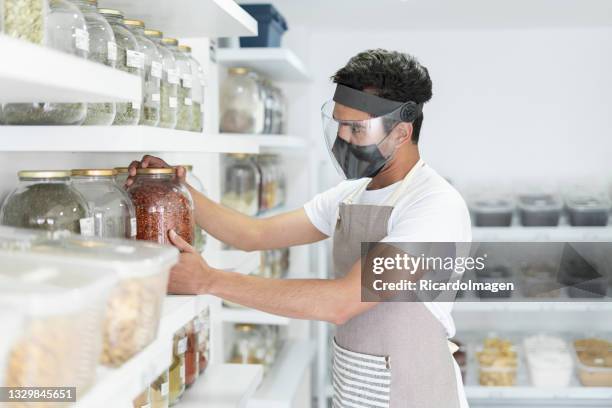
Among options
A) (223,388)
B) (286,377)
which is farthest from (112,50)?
(286,377)

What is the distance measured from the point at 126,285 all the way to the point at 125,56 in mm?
588

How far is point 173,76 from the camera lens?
1.49 meters

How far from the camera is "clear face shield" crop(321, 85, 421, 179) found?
190cm

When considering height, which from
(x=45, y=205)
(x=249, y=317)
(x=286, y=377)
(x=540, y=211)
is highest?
(x=45, y=205)

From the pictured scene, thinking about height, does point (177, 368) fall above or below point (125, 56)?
below

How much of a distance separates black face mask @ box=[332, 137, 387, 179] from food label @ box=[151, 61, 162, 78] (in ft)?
2.13

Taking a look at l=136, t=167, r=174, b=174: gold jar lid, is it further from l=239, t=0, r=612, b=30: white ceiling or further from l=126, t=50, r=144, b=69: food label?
l=239, t=0, r=612, b=30: white ceiling

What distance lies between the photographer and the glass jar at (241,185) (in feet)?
10.4

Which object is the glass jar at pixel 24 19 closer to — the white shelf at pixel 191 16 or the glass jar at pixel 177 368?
the white shelf at pixel 191 16

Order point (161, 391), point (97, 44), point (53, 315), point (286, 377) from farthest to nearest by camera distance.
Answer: point (286, 377) → point (161, 391) → point (97, 44) → point (53, 315)

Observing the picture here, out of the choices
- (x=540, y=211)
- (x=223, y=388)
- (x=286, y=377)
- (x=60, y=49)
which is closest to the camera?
(x=60, y=49)

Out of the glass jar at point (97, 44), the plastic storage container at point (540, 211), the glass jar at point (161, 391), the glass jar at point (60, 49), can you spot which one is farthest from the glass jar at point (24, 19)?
the plastic storage container at point (540, 211)

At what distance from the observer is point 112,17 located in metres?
1.33

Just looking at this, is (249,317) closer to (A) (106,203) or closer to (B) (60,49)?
(A) (106,203)
